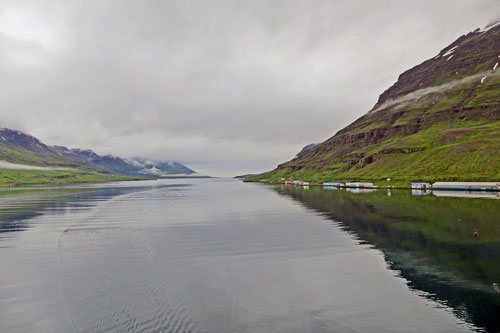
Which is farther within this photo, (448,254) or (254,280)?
(448,254)

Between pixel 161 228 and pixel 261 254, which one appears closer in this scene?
pixel 261 254

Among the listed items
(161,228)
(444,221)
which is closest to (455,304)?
(444,221)

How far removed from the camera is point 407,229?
66250 millimetres

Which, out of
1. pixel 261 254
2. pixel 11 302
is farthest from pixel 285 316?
pixel 11 302

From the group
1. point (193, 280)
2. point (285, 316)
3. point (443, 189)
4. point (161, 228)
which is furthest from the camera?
point (443, 189)

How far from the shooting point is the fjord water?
26391mm

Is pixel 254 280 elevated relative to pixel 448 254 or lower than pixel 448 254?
lower

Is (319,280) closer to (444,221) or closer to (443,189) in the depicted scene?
(444,221)

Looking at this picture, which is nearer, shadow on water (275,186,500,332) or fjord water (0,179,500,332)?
fjord water (0,179,500,332)

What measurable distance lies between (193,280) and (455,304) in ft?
86.3

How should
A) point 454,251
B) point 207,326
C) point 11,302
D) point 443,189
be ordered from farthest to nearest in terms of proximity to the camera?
1. point 443,189
2. point 454,251
3. point 11,302
4. point 207,326

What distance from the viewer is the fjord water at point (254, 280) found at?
26.4 metres

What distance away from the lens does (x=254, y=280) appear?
36375 millimetres

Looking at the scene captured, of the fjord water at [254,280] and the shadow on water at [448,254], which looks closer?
the fjord water at [254,280]
